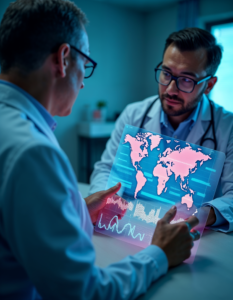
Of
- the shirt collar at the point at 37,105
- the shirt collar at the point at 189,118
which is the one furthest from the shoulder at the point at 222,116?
the shirt collar at the point at 37,105

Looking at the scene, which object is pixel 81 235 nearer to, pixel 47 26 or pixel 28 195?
pixel 28 195

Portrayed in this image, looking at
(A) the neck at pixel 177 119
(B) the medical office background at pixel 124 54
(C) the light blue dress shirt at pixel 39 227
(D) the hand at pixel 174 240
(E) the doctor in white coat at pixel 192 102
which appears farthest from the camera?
(B) the medical office background at pixel 124 54

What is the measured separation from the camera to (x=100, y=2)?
13.2 feet

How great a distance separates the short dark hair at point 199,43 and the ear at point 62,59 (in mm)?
948

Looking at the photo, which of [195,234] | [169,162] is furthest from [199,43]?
[195,234]

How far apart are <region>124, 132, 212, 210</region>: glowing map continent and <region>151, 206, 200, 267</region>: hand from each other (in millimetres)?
133

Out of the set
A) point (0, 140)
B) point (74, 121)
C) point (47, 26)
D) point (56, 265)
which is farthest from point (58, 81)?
point (74, 121)

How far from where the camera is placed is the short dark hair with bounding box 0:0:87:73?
0.70m

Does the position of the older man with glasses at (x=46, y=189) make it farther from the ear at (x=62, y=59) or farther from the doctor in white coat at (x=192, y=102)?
the doctor in white coat at (x=192, y=102)

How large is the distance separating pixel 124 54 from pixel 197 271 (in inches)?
162

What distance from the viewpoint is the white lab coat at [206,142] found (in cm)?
119

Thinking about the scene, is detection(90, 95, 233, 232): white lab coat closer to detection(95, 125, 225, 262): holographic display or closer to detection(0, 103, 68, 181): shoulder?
detection(95, 125, 225, 262): holographic display

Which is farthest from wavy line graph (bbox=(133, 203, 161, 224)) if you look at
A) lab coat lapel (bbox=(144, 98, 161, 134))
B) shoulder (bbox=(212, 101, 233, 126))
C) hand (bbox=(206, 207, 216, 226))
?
shoulder (bbox=(212, 101, 233, 126))

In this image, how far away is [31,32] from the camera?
0.70 metres
